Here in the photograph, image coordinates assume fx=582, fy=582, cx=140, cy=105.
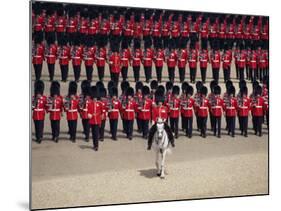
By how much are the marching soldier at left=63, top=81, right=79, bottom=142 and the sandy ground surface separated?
0.08 metres

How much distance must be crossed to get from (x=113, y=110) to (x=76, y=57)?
0.93 m

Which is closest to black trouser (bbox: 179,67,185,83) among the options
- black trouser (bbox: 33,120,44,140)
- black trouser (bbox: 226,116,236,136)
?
black trouser (bbox: 226,116,236,136)

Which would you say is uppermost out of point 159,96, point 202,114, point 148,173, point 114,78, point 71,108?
point 114,78

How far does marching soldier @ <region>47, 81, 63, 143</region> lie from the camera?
809 centimetres

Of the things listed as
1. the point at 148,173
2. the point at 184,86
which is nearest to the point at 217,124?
the point at 184,86

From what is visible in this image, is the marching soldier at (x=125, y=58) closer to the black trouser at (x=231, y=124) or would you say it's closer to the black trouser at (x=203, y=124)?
the black trouser at (x=203, y=124)

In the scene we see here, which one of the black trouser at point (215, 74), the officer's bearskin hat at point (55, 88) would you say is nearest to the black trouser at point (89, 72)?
the officer's bearskin hat at point (55, 88)

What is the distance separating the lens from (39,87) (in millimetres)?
7965

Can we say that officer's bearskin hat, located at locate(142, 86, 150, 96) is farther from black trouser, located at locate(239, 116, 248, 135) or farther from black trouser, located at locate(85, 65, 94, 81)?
black trouser, located at locate(239, 116, 248, 135)

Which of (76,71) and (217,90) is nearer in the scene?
(76,71)

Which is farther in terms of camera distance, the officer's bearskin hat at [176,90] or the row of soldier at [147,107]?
the officer's bearskin hat at [176,90]

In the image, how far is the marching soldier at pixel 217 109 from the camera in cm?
892

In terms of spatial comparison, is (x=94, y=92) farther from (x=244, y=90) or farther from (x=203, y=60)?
(x=244, y=90)

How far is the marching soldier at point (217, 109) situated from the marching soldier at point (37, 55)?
2712 mm
